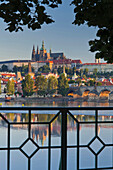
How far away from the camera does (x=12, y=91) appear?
279 feet

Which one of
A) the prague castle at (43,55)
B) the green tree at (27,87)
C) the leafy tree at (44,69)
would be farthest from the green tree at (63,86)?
the prague castle at (43,55)

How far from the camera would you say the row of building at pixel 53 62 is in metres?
108

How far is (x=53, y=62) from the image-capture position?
114375 mm

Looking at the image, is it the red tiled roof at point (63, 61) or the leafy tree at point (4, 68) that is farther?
the red tiled roof at point (63, 61)

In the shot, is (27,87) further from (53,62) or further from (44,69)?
(53,62)

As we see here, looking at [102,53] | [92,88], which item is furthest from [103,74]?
[102,53]

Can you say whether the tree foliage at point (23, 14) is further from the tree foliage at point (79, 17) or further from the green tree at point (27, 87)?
the green tree at point (27, 87)

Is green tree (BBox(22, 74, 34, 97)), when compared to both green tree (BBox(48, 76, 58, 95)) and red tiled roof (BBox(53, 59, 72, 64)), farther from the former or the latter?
red tiled roof (BBox(53, 59, 72, 64))

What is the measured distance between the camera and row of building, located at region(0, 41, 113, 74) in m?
108

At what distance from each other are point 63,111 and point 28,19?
1.00m

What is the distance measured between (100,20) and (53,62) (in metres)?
112

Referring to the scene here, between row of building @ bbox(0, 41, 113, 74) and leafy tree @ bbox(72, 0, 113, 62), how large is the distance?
101827mm

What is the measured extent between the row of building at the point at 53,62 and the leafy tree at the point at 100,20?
101827 millimetres

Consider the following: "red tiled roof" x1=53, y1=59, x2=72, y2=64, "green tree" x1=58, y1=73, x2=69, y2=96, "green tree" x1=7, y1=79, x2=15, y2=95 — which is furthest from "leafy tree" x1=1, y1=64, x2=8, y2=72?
"green tree" x1=58, y1=73, x2=69, y2=96
